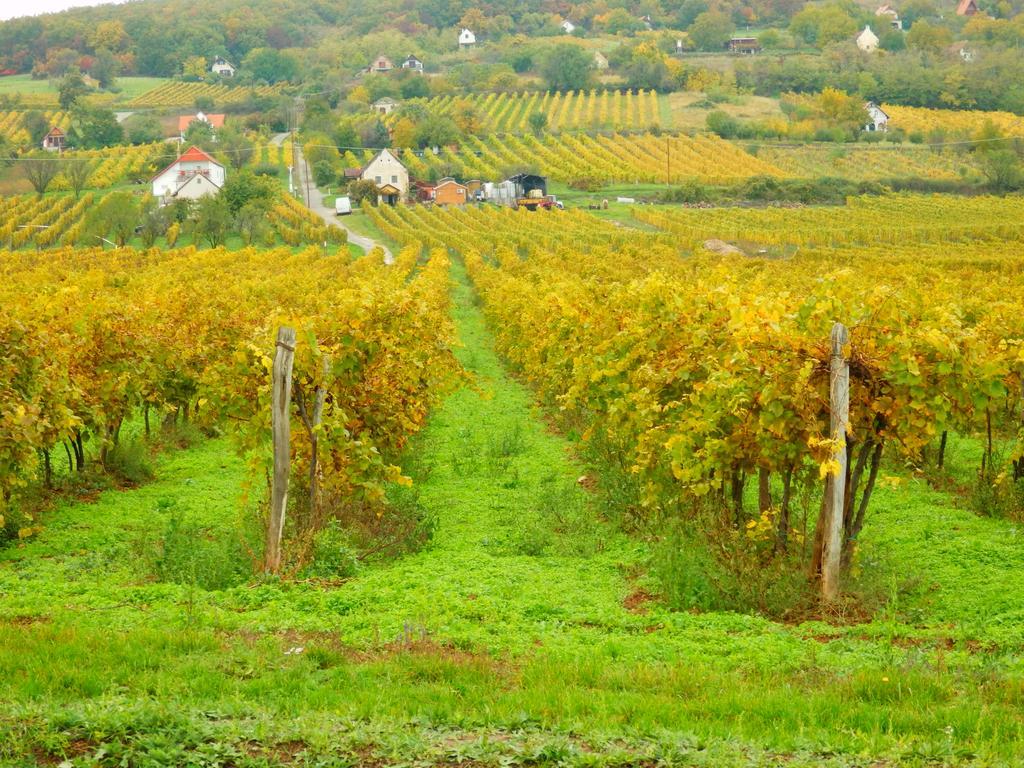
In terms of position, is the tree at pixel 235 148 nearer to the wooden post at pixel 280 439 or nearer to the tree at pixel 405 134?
the tree at pixel 405 134

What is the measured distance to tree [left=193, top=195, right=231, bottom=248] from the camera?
6378 centimetres

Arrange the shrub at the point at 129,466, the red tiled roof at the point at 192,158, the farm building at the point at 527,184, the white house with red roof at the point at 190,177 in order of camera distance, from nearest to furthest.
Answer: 1. the shrub at the point at 129,466
2. the white house with red roof at the point at 190,177
3. the farm building at the point at 527,184
4. the red tiled roof at the point at 192,158

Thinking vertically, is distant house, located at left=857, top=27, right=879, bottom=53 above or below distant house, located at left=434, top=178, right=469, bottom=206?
above

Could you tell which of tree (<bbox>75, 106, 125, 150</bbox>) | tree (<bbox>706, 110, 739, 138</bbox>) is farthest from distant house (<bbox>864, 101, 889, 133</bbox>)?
tree (<bbox>75, 106, 125, 150</bbox>)

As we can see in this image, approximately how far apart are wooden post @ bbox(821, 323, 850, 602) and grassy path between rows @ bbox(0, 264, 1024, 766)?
2.09 ft

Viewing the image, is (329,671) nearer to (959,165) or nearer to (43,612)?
(43,612)

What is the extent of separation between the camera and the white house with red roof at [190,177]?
274ft

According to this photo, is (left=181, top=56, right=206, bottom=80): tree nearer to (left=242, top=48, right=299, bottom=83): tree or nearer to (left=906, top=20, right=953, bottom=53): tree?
(left=242, top=48, right=299, bottom=83): tree

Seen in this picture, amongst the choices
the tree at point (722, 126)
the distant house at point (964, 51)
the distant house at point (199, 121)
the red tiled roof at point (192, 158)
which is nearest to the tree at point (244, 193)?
the red tiled roof at point (192, 158)

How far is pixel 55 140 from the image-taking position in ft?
385

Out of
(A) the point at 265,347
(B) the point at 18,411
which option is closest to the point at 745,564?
(A) the point at 265,347

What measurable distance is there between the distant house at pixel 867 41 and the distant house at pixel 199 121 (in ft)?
351

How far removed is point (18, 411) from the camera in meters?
9.62

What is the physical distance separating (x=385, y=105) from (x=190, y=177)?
6013 centimetres
